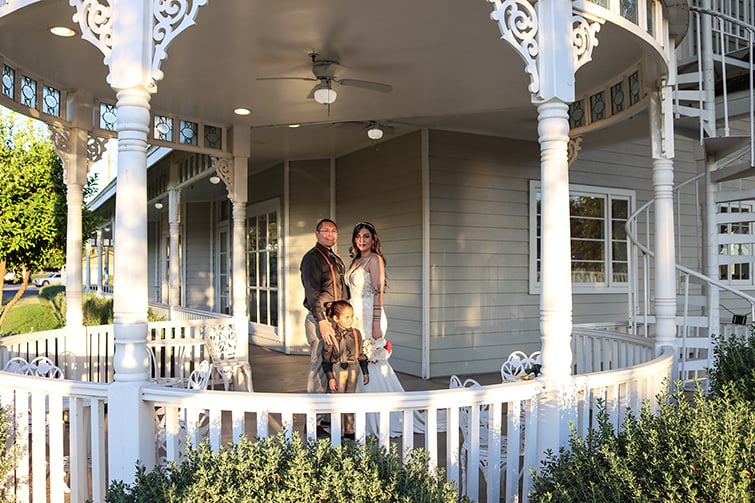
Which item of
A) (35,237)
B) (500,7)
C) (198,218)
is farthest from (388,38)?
(198,218)

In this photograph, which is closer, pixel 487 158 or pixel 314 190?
pixel 487 158

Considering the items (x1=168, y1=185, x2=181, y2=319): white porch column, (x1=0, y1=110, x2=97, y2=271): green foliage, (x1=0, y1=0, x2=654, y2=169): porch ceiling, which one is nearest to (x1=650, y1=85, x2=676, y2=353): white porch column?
(x1=0, y1=0, x2=654, y2=169): porch ceiling

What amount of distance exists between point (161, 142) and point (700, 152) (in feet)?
26.0

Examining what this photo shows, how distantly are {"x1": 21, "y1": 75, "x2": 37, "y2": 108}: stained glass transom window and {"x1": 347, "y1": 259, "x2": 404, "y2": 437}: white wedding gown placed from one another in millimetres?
3052

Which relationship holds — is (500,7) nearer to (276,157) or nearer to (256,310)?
(276,157)

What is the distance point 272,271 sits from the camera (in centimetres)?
1084

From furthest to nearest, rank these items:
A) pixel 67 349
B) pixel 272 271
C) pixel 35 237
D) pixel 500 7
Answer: pixel 272 271 → pixel 35 237 → pixel 67 349 → pixel 500 7

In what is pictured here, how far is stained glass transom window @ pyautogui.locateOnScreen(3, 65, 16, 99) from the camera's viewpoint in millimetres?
4707

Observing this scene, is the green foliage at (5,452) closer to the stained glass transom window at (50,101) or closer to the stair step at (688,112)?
the stained glass transom window at (50,101)

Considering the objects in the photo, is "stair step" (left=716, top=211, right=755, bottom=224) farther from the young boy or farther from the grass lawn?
the grass lawn

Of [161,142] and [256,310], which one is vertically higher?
[161,142]

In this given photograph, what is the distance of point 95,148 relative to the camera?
591cm

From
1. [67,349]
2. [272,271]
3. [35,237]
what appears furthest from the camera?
[272,271]

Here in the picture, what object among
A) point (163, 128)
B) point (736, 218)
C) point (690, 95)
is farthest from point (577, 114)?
point (163, 128)
